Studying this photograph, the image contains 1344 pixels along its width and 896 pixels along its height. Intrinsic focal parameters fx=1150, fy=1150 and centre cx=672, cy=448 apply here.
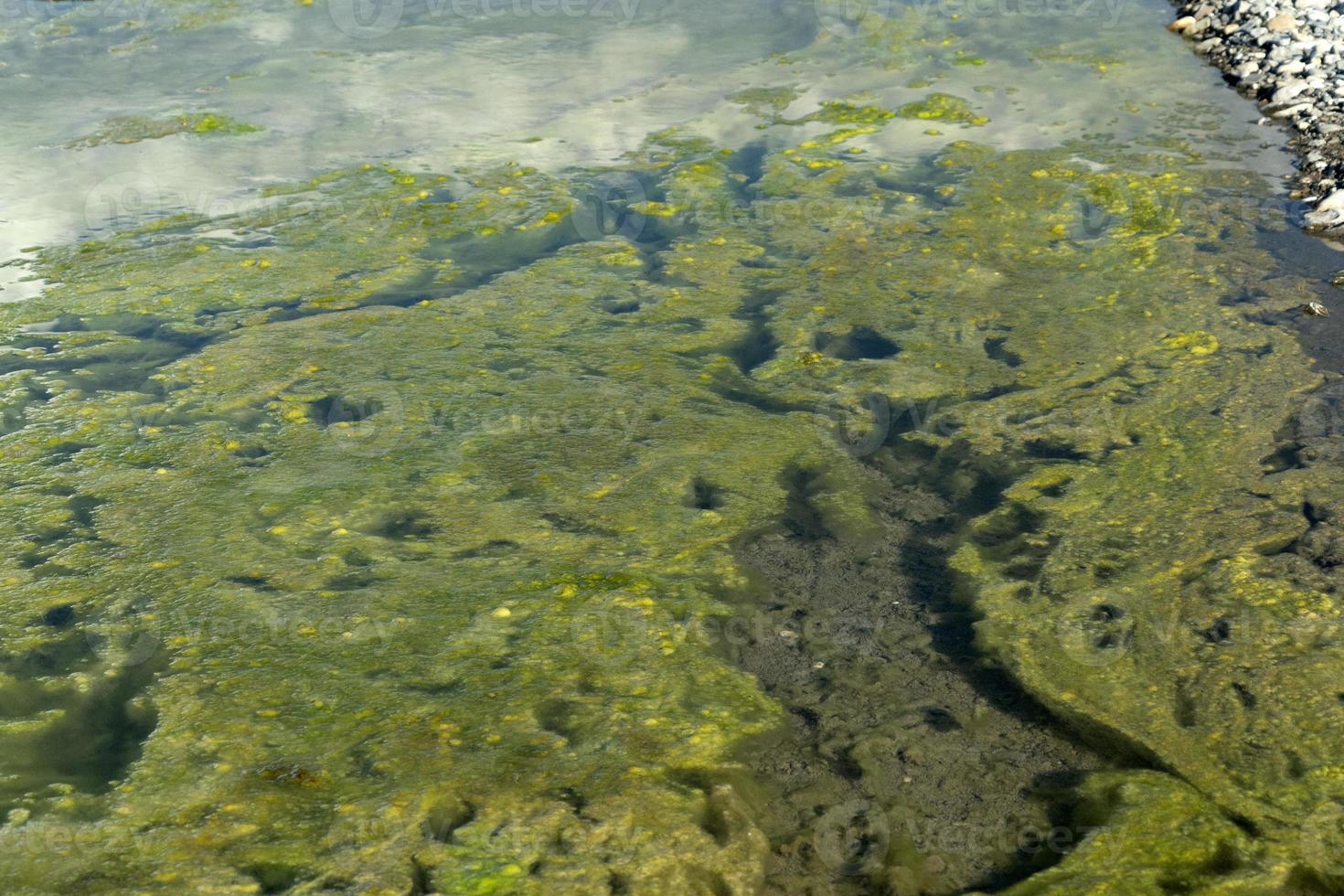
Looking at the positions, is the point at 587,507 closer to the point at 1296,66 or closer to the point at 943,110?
the point at 943,110

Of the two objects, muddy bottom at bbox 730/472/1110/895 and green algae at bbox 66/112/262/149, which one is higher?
green algae at bbox 66/112/262/149

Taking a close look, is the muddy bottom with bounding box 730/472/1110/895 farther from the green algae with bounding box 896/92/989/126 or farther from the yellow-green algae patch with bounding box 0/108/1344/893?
the green algae with bounding box 896/92/989/126

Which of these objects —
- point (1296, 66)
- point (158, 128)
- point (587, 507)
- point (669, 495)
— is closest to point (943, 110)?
point (1296, 66)

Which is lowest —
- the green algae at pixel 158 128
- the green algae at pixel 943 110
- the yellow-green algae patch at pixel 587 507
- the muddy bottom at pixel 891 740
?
the muddy bottom at pixel 891 740

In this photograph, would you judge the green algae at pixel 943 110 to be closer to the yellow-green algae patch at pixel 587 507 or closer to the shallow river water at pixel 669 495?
the shallow river water at pixel 669 495

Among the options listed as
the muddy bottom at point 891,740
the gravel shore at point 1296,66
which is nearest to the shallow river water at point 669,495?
the muddy bottom at point 891,740

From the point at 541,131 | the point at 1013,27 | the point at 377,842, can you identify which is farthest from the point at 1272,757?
the point at 1013,27

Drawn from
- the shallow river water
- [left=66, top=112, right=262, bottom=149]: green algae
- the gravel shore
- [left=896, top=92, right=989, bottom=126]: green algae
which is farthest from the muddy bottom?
[left=66, top=112, right=262, bottom=149]: green algae
